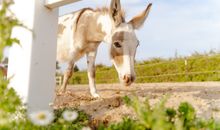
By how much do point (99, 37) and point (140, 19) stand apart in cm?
83

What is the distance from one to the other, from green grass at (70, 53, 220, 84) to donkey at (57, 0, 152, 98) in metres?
7.84

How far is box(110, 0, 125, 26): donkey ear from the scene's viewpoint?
5.44 m

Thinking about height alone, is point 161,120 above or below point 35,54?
below

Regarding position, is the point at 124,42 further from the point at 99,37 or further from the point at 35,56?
the point at 35,56

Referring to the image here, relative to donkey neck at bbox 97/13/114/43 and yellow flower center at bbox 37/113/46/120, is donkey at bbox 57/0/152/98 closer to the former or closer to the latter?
donkey neck at bbox 97/13/114/43

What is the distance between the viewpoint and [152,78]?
53.8 feet

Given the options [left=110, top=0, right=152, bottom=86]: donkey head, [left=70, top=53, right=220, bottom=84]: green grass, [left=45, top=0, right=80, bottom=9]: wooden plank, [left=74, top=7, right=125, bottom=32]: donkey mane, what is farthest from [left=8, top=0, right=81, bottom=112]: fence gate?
[left=70, top=53, right=220, bottom=84]: green grass

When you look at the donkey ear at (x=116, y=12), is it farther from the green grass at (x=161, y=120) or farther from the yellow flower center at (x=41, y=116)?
the yellow flower center at (x=41, y=116)

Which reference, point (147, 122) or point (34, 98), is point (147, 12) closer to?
point (34, 98)

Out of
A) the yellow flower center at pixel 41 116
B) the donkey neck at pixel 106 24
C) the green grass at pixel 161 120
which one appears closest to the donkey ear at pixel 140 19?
the donkey neck at pixel 106 24

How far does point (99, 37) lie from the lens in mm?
6207

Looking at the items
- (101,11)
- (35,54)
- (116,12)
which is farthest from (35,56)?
(101,11)

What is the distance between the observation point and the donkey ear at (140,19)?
562 cm

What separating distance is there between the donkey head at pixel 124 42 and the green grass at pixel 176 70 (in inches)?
332
